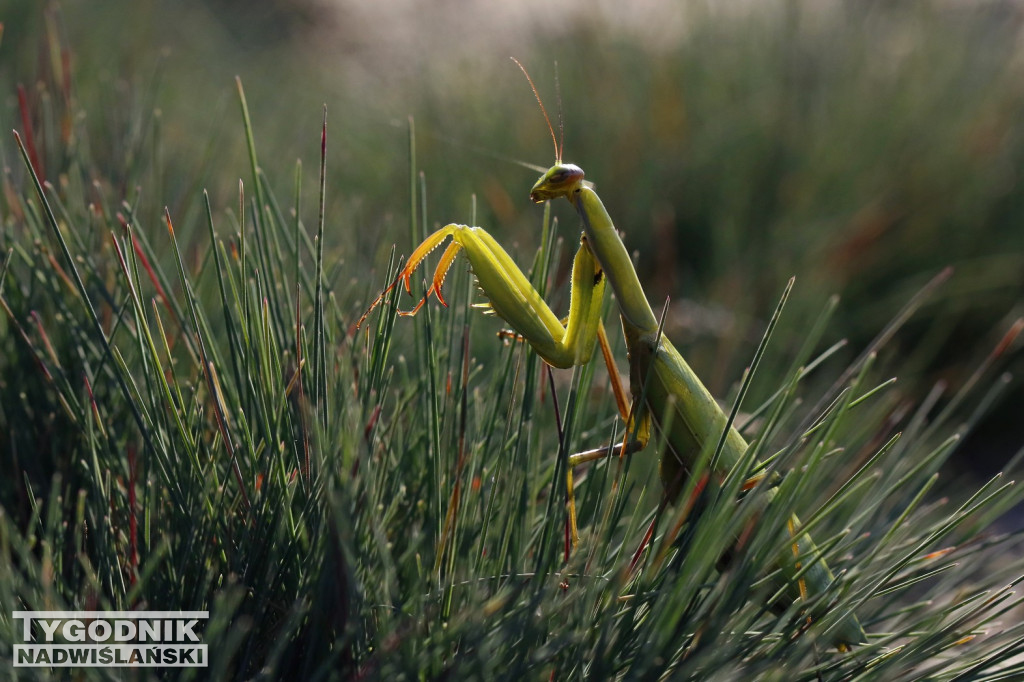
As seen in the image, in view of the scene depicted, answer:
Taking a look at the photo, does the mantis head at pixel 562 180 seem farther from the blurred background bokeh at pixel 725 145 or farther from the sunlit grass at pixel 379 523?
the blurred background bokeh at pixel 725 145

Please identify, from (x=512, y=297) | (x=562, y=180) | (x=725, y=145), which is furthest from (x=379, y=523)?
(x=725, y=145)

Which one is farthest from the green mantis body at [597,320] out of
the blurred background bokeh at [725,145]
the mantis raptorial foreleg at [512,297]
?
the blurred background bokeh at [725,145]

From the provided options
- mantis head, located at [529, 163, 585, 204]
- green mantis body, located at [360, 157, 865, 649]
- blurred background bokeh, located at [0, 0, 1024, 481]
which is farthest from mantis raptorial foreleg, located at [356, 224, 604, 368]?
blurred background bokeh, located at [0, 0, 1024, 481]

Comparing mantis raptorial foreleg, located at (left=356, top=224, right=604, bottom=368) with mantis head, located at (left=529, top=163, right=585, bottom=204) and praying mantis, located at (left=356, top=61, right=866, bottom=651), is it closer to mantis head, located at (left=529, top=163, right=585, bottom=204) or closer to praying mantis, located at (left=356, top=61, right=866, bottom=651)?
praying mantis, located at (left=356, top=61, right=866, bottom=651)

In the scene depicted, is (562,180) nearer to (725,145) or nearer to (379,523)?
(379,523)

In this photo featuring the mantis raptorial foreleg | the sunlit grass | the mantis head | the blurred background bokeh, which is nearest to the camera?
the sunlit grass

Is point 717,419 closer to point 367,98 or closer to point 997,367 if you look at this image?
point 997,367
